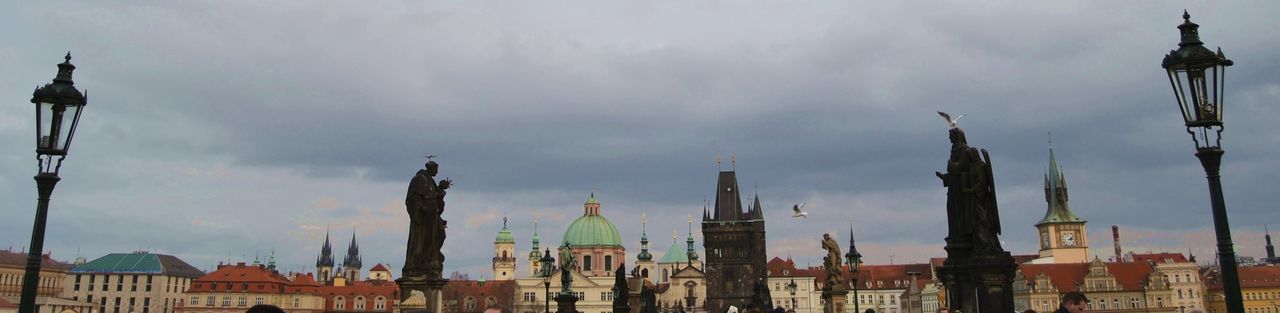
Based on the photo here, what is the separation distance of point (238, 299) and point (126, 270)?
15826 millimetres

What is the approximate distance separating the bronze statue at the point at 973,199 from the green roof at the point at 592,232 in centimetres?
13323

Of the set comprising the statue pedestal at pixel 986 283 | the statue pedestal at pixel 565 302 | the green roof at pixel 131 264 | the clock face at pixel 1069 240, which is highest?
the clock face at pixel 1069 240

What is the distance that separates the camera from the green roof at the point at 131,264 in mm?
104125

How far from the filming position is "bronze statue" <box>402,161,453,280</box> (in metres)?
19.9

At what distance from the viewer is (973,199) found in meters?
13.1

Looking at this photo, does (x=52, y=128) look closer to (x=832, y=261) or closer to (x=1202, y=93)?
(x=1202, y=93)

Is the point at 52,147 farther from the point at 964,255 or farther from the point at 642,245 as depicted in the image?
the point at 642,245

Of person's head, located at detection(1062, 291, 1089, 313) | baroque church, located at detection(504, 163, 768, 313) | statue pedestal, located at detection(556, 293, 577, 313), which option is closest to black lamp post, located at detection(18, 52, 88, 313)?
person's head, located at detection(1062, 291, 1089, 313)

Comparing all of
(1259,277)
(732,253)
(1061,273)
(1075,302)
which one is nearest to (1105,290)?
(1061,273)

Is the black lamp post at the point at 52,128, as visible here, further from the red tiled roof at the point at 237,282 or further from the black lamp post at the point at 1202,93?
the red tiled roof at the point at 237,282

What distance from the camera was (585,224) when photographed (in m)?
149

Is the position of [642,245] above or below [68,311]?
above

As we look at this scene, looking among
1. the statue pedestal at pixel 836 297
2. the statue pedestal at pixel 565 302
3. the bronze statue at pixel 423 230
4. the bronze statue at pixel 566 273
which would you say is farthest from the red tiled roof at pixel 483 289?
the bronze statue at pixel 423 230

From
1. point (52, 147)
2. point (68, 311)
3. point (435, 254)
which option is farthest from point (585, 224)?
point (52, 147)
